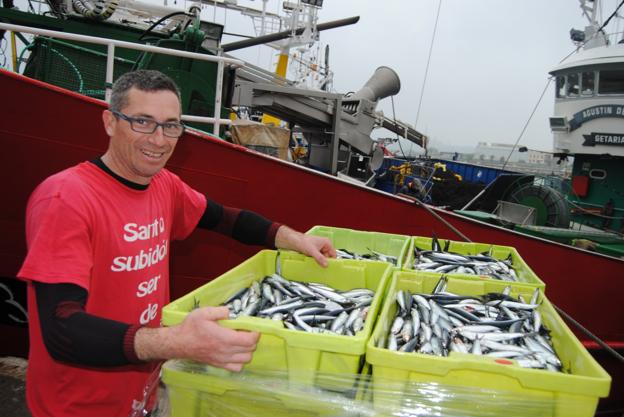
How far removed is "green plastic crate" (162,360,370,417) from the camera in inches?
60.7

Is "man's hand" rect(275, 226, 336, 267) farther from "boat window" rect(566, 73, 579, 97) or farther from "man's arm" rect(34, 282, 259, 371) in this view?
"boat window" rect(566, 73, 579, 97)

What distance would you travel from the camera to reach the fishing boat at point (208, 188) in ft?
12.0

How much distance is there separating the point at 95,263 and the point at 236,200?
2.59 m

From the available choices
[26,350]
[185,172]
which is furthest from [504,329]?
[26,350]

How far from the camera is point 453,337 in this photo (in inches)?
78.3

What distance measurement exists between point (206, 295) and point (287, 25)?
702 inches

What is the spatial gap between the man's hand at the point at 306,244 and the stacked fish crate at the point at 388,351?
3.9 inches

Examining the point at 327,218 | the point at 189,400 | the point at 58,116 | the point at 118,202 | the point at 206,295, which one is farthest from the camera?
the point at 327,218

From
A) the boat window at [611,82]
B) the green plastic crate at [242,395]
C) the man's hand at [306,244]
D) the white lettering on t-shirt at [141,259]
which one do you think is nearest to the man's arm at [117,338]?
the green plastic crate at [242,395]

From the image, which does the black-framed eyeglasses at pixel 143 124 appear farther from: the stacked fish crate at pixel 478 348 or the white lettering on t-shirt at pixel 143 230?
the stacked fish crate at pixel 478 348

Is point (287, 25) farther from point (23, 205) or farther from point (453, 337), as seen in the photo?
point (453, 337)

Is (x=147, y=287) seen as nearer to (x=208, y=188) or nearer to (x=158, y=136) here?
(x=158, y=136)

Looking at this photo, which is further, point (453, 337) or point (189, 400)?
point (453, 337)

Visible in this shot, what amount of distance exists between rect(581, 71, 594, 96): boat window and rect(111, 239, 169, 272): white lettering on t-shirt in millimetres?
10358
